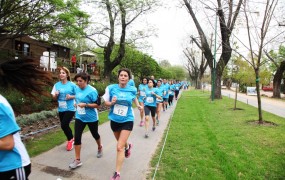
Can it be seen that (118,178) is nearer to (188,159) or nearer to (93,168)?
(93,168)

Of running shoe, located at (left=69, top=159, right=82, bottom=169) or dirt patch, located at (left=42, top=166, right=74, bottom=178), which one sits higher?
running shoe, located at (left=69, top=159, right=82, bottom=169)

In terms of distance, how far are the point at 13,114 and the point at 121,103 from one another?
2.87m

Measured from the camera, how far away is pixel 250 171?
520 centimetres

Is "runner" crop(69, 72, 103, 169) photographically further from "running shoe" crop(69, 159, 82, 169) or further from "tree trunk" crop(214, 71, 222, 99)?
"tree trunk" crop(214, 71, 222, 99)

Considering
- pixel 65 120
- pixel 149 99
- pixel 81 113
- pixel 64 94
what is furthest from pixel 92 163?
pixel 149 99

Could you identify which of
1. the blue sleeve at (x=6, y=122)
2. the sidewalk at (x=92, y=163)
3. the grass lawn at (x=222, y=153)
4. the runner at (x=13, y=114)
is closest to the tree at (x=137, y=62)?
the grass lawn at (x=222, y=153)

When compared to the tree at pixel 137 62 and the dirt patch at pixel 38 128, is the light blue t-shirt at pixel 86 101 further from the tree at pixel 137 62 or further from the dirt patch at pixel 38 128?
the tree at pixel 137 62

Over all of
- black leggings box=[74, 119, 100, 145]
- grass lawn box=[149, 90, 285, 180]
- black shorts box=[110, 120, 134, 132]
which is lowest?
grass lawn box=[149, 90, 285, 180]

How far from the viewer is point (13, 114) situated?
2021mm

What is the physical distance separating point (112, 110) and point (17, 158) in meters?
2.87

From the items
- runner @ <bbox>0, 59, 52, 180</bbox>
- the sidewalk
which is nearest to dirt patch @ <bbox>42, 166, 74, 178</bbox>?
the sidewalk

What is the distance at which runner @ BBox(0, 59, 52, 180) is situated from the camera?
192 cm

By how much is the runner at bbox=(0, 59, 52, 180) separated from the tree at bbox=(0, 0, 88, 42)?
29.9 ft

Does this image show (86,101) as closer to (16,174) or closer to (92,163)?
(92,163)
